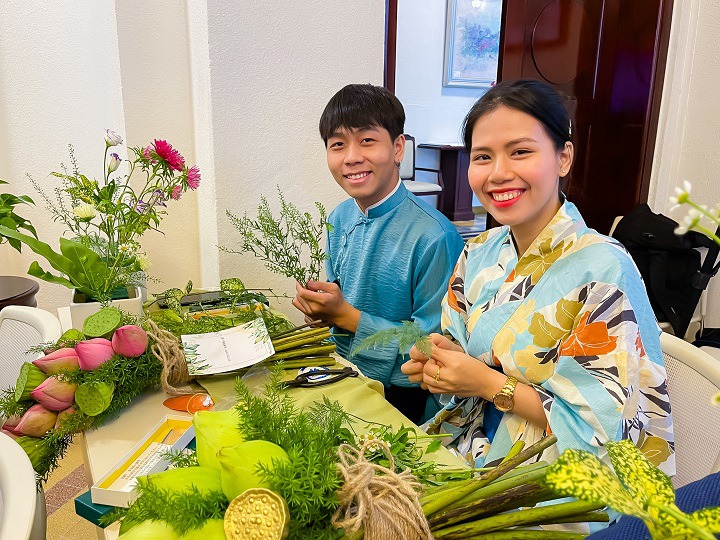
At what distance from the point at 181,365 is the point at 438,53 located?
6540mm

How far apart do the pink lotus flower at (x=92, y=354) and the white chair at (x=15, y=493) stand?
294mm

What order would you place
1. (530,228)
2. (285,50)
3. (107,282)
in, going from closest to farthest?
1. (530,228)
2. (107,282)
3. (285,50)

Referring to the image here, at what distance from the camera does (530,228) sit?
1.12m

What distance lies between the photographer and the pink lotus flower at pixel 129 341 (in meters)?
1.07

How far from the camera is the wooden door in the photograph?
9.18 feet

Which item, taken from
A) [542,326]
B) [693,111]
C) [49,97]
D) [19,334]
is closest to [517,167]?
[542,326]

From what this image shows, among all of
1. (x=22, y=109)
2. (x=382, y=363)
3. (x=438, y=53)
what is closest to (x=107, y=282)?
(x=382, y=363)

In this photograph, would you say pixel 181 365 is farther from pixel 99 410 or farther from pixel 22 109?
pixel 22 109

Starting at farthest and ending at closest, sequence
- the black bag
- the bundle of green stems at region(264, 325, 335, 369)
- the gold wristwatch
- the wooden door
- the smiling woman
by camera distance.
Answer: the wooden door < the black bag < the bundle of green stems at region(264, 325, 335, 369) < the gold wristwatch < the smiling woman

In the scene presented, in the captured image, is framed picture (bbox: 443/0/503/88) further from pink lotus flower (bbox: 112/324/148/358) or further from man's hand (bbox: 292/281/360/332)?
pink lotus flower (bbox: 112/324/148/358)

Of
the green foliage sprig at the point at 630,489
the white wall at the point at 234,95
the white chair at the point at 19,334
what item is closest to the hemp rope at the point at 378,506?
the green foliage sprig at the point at 630,489

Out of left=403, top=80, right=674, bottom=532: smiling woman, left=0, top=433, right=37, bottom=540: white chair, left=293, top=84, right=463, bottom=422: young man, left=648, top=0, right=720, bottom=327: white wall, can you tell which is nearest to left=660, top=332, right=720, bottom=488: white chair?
left=403, top=80, right=674, bottom=532: smiling woman

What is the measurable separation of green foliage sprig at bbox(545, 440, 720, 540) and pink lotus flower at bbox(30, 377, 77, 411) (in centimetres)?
91

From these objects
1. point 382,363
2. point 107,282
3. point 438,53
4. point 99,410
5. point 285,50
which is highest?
point 438,53
